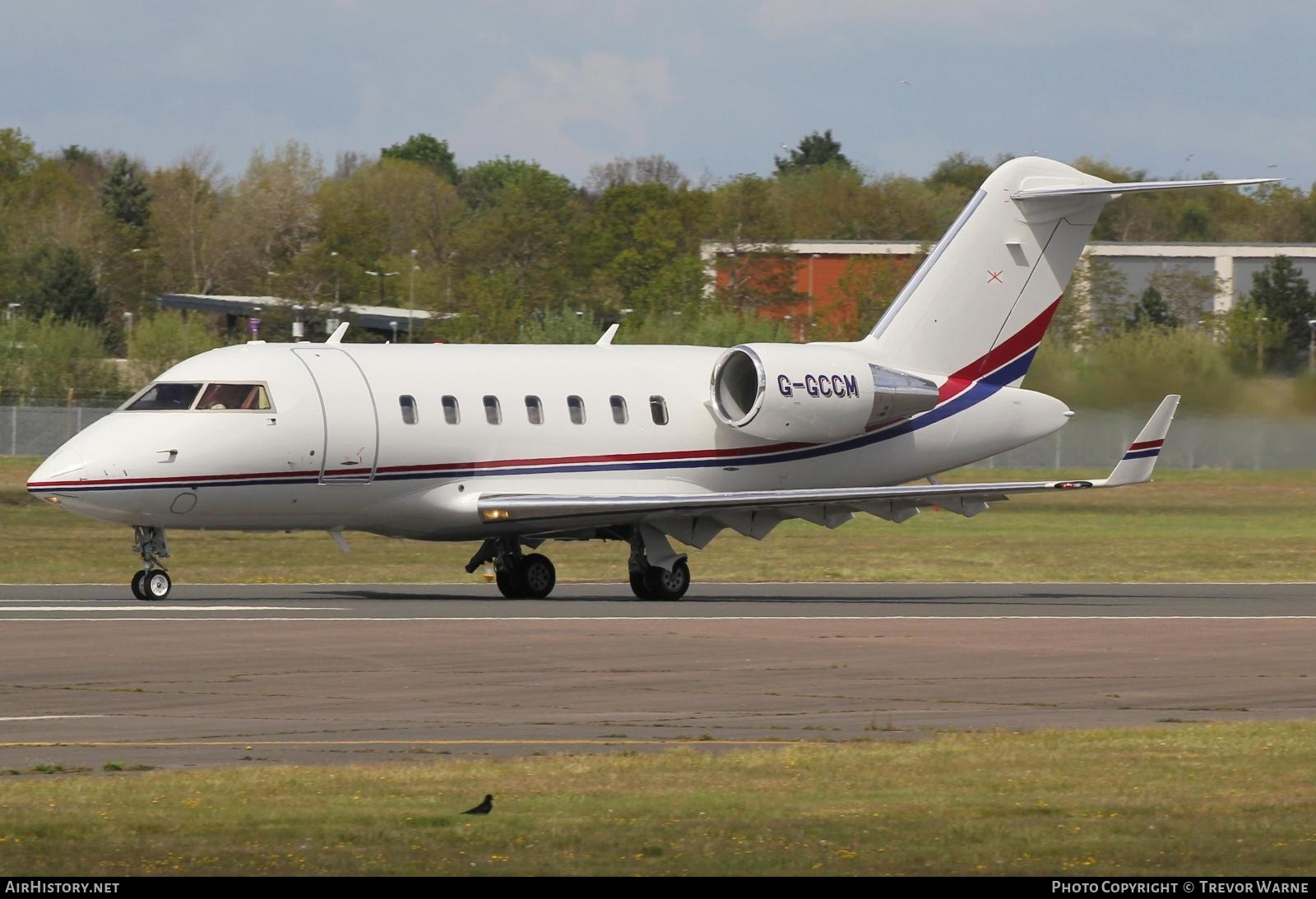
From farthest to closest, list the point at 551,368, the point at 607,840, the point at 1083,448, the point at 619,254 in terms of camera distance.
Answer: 1. the point at 619,254
2. the point at 1083,448
3. the point at 551,368
4. the point at 607,840

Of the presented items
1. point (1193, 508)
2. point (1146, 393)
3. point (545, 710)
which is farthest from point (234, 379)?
point (1193, 508)

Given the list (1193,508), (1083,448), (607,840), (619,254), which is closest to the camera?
(607,840)

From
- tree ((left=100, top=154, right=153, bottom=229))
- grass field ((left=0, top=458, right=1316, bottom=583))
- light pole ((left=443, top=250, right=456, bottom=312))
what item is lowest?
grass field ((left=0, top=458, right=1316, bottom=583))

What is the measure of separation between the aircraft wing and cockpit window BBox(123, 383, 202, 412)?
444cm

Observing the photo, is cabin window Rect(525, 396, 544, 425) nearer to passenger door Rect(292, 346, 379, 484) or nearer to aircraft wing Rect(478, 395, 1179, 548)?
aircraft wing Rect(478, 395, 1179, 548)

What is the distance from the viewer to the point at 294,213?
136875mm

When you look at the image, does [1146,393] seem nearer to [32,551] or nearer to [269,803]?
[32,551]

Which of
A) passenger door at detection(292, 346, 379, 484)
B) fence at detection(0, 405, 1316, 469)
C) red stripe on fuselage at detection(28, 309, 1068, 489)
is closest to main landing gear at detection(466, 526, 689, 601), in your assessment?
red stripe on fuselage at detection(28, 309, 1068, 489)

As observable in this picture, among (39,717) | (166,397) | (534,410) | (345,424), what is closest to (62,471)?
(166,397)

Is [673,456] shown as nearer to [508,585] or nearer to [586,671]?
[508,585]

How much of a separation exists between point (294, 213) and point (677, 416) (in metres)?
109

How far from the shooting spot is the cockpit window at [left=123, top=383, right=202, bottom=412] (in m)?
28.2

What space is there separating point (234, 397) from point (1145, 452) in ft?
42.1

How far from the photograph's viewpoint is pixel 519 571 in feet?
103
